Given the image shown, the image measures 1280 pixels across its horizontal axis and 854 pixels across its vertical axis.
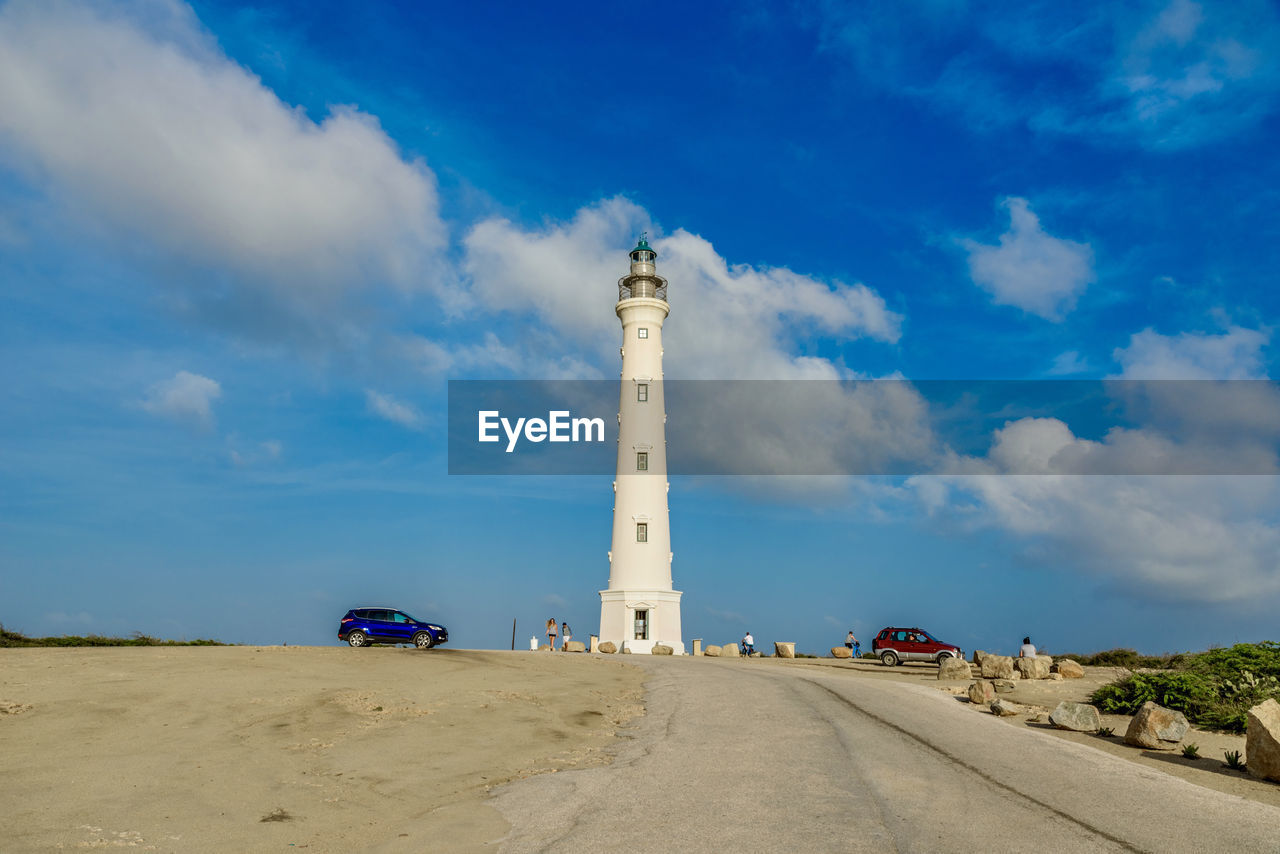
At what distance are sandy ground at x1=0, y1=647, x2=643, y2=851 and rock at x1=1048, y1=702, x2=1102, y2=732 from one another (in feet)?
32.6

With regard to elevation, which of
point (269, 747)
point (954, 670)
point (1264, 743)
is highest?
point (954, 670)

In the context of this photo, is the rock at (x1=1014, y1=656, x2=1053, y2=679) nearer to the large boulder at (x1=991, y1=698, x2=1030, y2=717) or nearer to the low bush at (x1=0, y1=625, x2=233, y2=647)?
the large boulder at (x1=991, y1=698, x2=1030, y2=717)

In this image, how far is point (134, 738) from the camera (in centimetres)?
1349

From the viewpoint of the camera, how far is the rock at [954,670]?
31203 mm

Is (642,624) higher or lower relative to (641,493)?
lower

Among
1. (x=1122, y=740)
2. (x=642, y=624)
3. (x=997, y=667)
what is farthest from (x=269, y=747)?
(x=642, y=624)

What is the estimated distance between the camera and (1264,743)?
13.9m

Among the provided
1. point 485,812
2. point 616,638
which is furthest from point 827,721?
point 616,638

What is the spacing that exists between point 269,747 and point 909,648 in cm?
3501

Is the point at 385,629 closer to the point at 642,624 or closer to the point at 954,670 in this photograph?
the point at 642,624

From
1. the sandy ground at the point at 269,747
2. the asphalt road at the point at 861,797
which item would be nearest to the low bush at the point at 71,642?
the sandy ground at the point at 269,747

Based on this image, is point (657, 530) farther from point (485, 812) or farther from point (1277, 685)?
point (485, 812)

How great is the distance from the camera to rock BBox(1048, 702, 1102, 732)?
19516mm

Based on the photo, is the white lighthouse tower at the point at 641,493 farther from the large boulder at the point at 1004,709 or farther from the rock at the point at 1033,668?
the large boulder at the point at 1004,709
